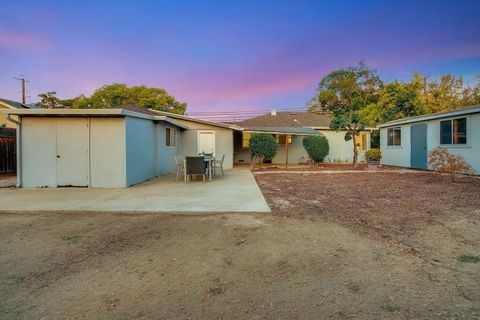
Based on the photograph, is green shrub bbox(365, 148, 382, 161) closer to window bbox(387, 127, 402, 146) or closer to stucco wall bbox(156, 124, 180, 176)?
window bbox(387, 127, 402, 146)

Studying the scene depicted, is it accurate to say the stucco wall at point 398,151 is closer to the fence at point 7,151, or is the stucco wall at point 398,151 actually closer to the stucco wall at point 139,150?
the stucco wall at point 139,150

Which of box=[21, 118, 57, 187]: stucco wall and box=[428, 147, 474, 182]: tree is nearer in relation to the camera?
box=[21, 118, 57, 187]: stucco wall

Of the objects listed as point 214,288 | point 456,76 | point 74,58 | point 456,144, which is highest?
point 456,76

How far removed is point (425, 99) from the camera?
3116cm

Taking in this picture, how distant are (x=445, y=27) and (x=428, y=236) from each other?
47.8 feet

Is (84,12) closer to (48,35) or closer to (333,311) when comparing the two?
(48,35)

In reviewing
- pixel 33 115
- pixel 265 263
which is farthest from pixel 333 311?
pixel 33 115

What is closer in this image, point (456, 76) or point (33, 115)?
point (33, 115)

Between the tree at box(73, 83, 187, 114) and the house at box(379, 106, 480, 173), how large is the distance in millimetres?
27768

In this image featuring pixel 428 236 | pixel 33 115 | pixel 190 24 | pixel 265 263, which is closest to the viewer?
pixel 265 263

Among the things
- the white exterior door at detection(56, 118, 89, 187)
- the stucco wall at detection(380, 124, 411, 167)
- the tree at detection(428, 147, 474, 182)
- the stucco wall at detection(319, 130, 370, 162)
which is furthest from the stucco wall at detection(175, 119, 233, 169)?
the stucco wall at detection(380, 124, 411, 167)

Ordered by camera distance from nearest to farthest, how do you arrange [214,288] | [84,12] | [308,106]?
[214,288], [84,12], [308,106]

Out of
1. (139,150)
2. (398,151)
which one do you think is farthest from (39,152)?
(398,151)

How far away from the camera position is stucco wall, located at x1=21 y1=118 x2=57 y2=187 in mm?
9039
